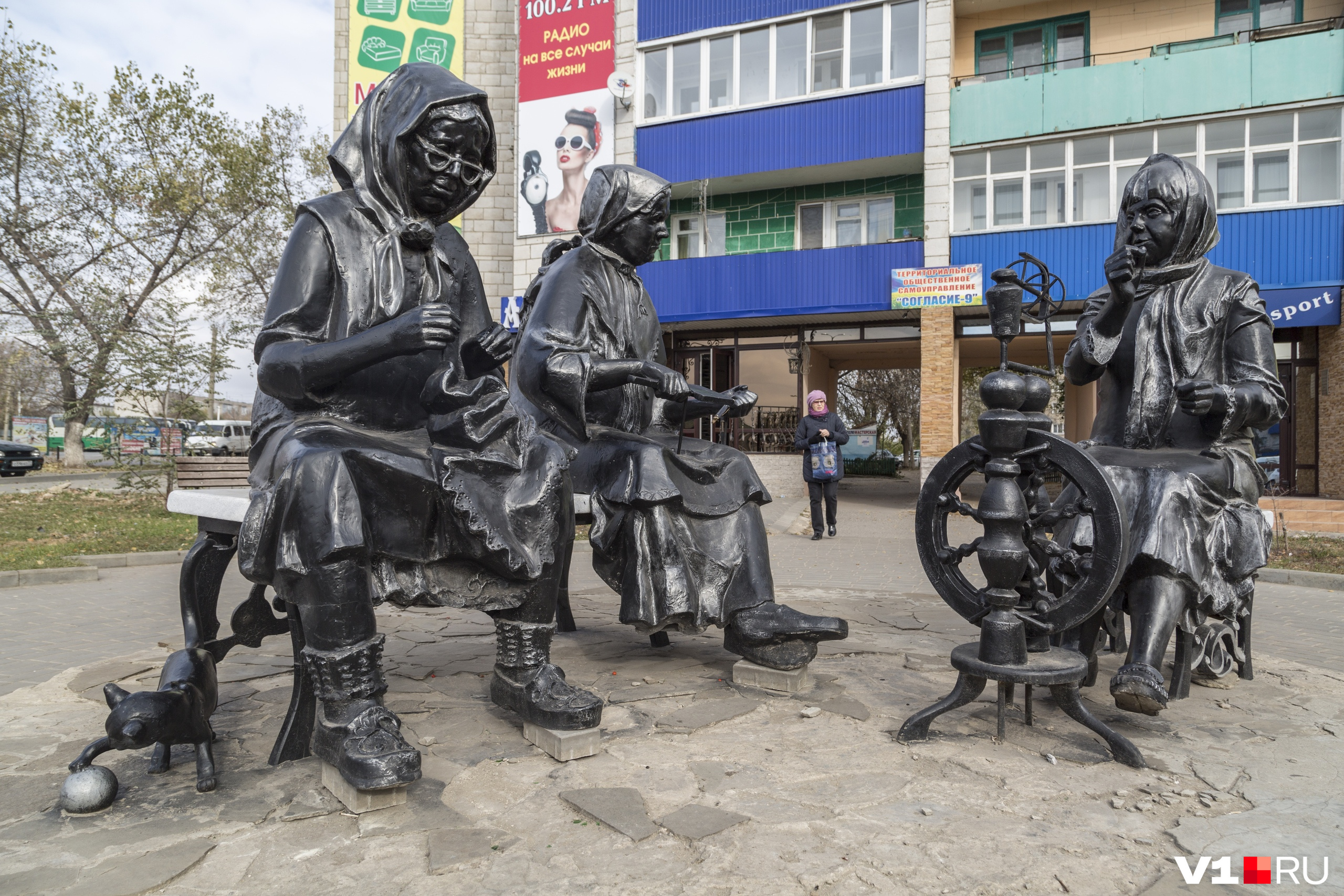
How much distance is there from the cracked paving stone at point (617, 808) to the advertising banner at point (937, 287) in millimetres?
13666

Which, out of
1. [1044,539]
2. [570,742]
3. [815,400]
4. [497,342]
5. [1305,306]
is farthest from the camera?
[1305,306]

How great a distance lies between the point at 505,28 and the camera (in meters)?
20.7

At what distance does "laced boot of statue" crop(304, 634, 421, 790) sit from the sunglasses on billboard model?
56.2 ft

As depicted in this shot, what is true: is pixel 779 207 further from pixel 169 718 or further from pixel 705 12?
pixel 169 718

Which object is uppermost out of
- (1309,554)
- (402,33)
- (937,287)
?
(402,33)

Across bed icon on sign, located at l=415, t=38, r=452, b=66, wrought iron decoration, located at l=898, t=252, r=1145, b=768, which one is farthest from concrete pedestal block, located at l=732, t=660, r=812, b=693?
bed icon on sign, located at l=415, t=38, r=452, b=66

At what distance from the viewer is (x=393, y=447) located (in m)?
2.33

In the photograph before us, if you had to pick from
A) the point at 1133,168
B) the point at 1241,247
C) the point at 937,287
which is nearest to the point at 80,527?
the point at 937,287

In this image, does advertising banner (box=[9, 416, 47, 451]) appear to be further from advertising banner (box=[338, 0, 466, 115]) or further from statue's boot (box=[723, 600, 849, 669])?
statue's boot (box=[723, 600, 849, 669])

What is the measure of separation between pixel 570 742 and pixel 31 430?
50.5 meters

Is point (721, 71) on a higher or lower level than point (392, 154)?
higher

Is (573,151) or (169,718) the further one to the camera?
(573,151)

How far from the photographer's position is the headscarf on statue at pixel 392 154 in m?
2.60

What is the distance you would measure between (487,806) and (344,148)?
2008 millimetres
